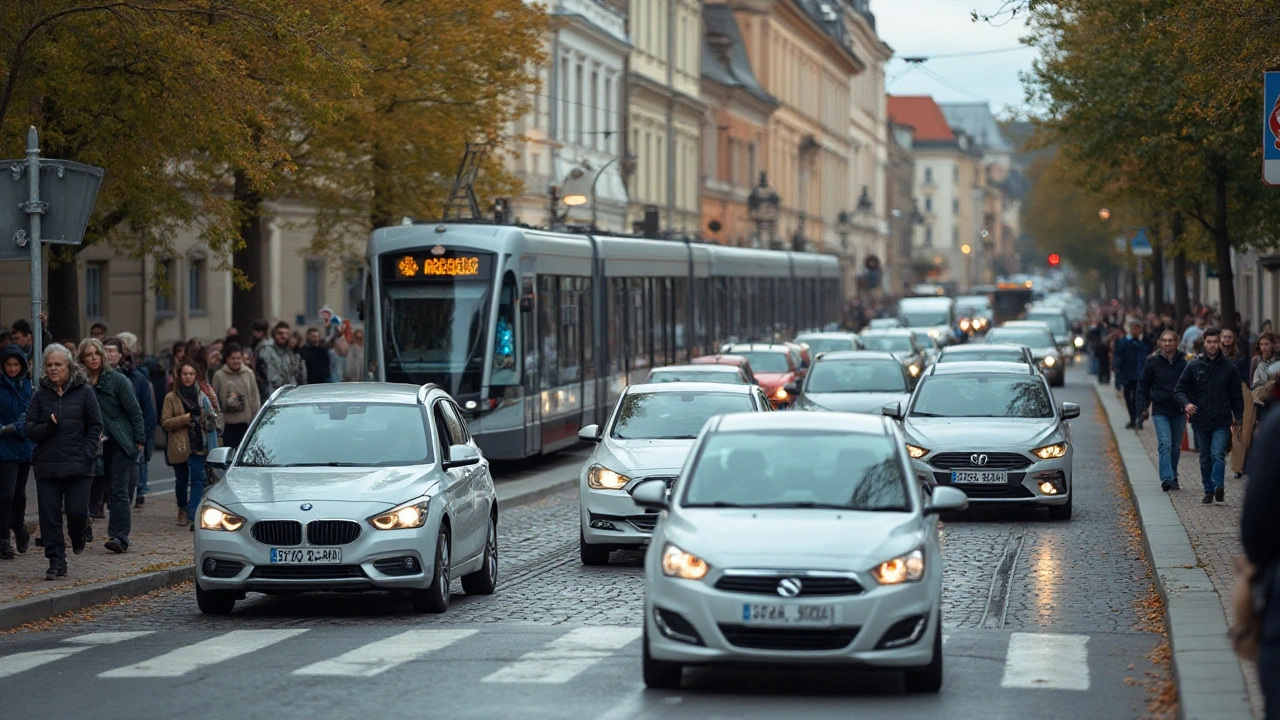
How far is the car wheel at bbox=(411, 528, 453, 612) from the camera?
13711 mm

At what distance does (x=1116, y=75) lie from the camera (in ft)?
101

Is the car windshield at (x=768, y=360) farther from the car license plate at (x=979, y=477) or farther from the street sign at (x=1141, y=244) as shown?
the car license plate at (x=979, y=477)

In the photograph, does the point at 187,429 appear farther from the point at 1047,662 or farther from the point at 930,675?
the point at 930,675

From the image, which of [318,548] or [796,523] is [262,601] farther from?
[796,523]

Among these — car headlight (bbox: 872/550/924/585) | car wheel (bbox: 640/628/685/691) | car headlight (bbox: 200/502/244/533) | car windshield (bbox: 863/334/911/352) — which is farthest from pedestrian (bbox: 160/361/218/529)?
car windshield (bbox: 863/334/911/352)

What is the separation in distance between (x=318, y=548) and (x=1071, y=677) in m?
4.81

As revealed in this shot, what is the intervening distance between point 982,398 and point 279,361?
8172 millimetres

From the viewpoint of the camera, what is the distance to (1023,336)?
51969mm

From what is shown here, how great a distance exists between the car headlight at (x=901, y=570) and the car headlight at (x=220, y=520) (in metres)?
4.97

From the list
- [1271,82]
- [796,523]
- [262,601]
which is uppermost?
[1271,82]

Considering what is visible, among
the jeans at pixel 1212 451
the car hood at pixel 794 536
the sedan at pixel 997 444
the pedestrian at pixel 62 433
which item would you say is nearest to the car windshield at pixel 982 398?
the sedan at pixel 997 444

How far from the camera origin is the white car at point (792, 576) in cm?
984

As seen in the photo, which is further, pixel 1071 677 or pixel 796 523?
pixel 1071 677

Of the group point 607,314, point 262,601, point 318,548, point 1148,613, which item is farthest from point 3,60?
point 607,314
